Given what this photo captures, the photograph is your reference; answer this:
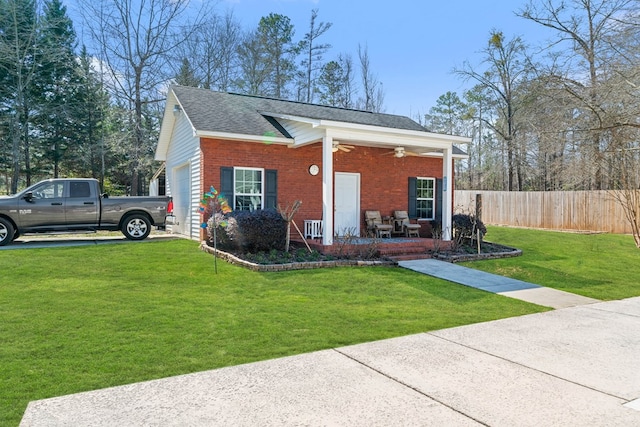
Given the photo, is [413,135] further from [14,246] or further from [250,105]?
[14,246]

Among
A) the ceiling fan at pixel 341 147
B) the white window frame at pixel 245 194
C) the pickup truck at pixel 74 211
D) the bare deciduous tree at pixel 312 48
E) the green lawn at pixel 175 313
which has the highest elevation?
the bare deciduous tree at pixel 312 48

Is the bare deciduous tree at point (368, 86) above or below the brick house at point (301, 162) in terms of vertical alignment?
above

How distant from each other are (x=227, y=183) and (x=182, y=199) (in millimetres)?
3456

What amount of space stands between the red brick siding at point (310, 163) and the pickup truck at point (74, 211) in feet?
6.86

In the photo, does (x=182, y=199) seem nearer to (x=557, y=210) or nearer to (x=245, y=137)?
(x=245, y=137)

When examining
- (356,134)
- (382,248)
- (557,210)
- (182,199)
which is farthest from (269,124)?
(557,210)

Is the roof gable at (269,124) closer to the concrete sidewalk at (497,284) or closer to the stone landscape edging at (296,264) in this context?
the stone landscape edging at (296,264)

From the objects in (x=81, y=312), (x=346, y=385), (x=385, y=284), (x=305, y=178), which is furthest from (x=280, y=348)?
(x=305, y=178)

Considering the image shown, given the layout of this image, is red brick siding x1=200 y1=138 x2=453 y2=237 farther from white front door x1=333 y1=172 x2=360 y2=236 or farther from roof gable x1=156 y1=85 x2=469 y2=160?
roof gable x1=156 y1=85 x2=469 y2=160

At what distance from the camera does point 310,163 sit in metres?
12.9

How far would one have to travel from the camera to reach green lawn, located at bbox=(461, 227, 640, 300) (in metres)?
8.41

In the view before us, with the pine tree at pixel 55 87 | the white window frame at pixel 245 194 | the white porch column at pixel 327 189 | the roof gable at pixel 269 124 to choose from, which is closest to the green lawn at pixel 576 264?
the white porch column at pixel 327 189

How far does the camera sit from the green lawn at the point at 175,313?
379 centimetres

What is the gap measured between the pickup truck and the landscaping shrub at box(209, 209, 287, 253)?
2.92 m
